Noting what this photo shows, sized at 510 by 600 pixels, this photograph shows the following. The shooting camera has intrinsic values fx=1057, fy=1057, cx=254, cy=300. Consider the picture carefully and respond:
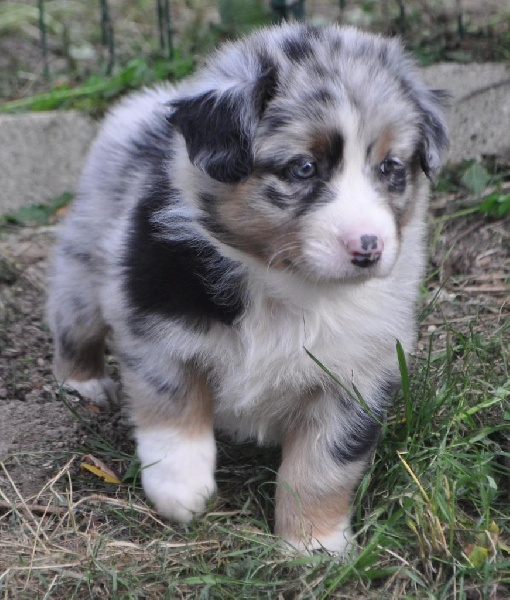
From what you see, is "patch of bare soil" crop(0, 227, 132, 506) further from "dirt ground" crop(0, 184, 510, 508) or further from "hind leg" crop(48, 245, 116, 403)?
"hind leg" crop(48, 245, 116, 403)

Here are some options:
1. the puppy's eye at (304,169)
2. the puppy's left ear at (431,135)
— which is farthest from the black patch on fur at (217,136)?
the puppy's left ear at (431,135)

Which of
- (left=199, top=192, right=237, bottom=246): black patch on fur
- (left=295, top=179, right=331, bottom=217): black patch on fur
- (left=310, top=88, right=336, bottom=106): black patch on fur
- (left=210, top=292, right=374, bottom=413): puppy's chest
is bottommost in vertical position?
(left=210, top=292, right=374, bottom=413): puppy's chest

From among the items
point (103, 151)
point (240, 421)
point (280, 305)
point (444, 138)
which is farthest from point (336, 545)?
point (103, 151)

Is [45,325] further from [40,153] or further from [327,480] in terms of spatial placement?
[327,480]

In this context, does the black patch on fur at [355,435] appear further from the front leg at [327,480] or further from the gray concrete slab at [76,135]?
the gray concrete slab at [76,135]

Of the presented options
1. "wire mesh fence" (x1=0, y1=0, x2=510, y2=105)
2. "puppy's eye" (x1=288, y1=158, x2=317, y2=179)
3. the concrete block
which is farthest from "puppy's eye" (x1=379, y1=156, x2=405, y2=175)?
the concrete block

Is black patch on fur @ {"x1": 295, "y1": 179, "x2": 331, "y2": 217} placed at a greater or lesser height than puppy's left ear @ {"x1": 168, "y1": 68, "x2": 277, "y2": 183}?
lesser
